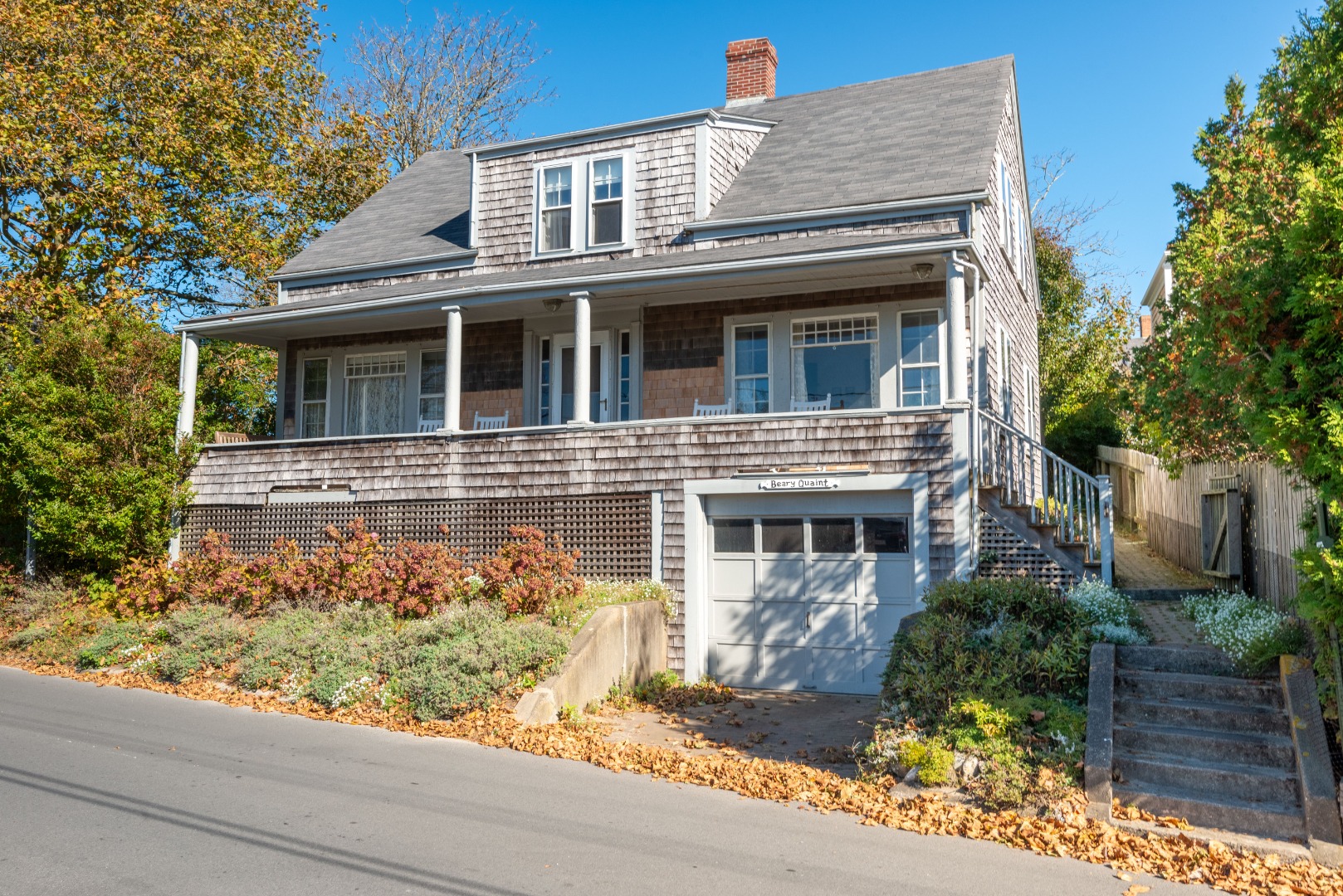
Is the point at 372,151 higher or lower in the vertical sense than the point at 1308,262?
higher

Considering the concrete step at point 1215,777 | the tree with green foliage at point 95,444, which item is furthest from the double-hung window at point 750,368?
the tree with green foliage at point 95,444

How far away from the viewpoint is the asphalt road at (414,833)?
591cm

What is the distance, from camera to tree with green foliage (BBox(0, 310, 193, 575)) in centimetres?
1614

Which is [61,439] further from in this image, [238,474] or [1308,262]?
[1308,262]

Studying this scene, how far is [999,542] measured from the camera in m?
12.1

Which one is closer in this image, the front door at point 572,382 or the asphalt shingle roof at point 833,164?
the asphalt shingle roof at point 833,164

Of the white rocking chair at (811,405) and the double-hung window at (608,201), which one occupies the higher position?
the double-hung window at (608,201)

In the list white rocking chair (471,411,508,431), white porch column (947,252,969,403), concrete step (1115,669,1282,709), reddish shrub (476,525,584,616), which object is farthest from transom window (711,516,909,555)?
white rocking chair (471,411,508,431)

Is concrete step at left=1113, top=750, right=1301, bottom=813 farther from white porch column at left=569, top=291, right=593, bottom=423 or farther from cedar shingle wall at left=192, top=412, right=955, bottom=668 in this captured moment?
white porch column at left=569, top=291, right=593, bottom=423

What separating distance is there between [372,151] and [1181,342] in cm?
2229

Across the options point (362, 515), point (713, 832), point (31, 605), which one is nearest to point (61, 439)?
point (31, 605)

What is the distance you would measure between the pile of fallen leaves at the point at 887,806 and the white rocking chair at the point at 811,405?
634cm

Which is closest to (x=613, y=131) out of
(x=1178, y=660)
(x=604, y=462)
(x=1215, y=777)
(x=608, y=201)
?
(x=608, y=201)

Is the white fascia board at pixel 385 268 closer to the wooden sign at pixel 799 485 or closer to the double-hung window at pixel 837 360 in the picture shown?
the double-hung window at pixel 837 360
